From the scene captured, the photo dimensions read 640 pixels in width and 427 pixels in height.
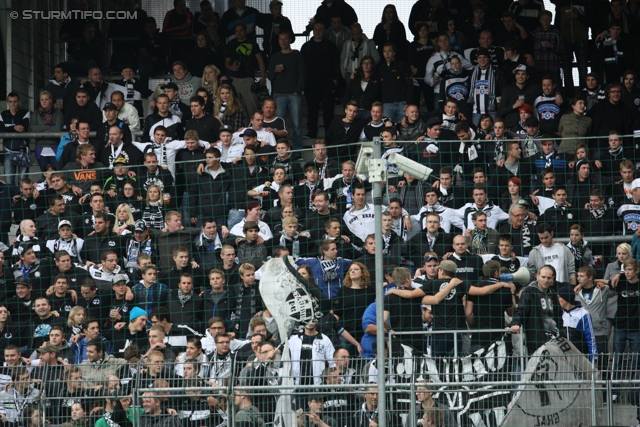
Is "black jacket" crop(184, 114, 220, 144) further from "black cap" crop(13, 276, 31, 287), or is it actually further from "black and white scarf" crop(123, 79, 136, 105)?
"black cap" crop(13, 276, 31, 287)

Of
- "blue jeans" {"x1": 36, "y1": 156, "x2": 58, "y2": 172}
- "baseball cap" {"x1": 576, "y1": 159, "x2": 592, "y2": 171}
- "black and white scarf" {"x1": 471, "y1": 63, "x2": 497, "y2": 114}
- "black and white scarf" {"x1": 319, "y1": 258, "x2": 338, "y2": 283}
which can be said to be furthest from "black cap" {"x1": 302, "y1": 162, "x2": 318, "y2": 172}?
"blue jeans" {"x1": 36, "y1": 156, "x2": 58, "y2": 172}

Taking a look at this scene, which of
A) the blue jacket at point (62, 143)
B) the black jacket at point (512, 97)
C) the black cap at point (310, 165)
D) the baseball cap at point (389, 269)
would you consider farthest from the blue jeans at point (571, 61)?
the blue jacket at point (62, 143)

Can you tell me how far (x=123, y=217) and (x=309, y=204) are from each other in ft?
8.08

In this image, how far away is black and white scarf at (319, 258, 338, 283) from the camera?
14.5m

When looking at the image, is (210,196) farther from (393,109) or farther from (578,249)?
(578,249)

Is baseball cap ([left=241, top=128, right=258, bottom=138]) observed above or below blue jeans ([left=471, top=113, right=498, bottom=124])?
below

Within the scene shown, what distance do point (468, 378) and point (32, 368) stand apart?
4.45m

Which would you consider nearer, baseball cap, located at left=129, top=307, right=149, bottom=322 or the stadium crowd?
the stadium crowd

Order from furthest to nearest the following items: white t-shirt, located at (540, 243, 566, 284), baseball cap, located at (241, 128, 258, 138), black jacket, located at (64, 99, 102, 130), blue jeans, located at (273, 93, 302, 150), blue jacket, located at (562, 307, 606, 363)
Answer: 1. black jacket, located at (64, 99, 102, 130)
2. blue jeans, located at (273, 93, 302, 150)
3. baseball cap, located at (241, 128, 258, 138)
4. white t-shirt, located at (540, 243, 566, 284)
5. blue jacket, located at (562, 307, 606, 363)

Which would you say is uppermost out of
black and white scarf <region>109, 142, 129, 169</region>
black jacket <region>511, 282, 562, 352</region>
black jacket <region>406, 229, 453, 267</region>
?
black and white scarf <region>109, 142, 129, 169</region>

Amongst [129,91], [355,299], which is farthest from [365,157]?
[129,91]

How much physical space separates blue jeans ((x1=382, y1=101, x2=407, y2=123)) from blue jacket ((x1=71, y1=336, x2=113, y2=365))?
6337 mm

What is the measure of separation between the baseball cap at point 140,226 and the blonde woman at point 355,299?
3187mm

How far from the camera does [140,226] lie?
1598 cm
